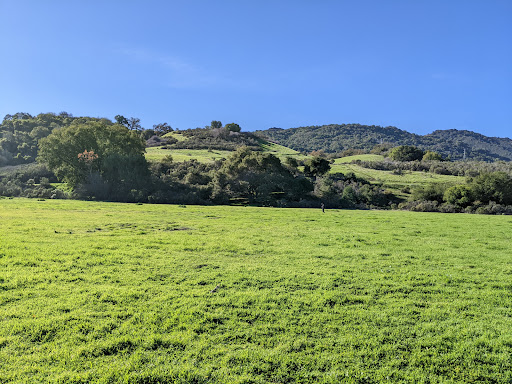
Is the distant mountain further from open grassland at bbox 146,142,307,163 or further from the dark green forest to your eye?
the dark green forest

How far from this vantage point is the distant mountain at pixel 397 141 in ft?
510

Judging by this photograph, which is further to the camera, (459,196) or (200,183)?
(200,183)

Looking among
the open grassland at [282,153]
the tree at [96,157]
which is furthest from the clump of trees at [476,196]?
the open grassland at [282,153]

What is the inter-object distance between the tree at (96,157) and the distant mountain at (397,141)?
10082 cm

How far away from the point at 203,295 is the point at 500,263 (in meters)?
10.6

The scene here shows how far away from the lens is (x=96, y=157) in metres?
49.6

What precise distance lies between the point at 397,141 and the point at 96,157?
543ft

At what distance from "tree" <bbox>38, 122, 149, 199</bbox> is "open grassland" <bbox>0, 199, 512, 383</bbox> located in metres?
35.9

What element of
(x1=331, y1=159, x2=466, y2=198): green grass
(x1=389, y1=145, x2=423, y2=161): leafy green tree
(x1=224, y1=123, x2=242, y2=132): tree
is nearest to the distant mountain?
(x1=224, y1=123, x2=242, y2=132): tree

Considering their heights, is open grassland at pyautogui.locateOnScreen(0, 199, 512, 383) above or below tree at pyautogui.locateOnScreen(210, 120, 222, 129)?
below

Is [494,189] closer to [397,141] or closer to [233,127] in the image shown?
[233,127]

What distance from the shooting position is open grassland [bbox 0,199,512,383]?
522cm

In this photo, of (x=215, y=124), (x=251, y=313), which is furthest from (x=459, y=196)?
(x=215, y=124)

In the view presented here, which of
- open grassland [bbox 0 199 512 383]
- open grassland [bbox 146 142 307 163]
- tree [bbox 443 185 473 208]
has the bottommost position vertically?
open grassland [bbox 0 199 512 383]
